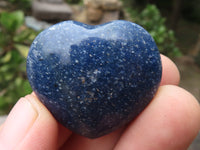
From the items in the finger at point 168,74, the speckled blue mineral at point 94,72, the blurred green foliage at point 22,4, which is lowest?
the blurred green foliage at point 22,4

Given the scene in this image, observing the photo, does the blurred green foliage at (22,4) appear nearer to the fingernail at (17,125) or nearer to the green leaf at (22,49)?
the green leaf at (22,49)

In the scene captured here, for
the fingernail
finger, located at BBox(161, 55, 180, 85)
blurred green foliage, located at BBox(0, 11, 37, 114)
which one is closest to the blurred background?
blurred green foliage, located at BBox(0, 11, 37, 114)

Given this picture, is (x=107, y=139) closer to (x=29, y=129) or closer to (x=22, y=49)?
(x=29, y=129)

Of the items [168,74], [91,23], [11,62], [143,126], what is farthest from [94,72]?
[91,23]

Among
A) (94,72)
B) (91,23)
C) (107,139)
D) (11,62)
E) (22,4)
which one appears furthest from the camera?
(22,4)

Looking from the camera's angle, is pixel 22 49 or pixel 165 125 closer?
pixel 165 125

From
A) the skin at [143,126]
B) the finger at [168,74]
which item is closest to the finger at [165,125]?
the skin at [143,126]
